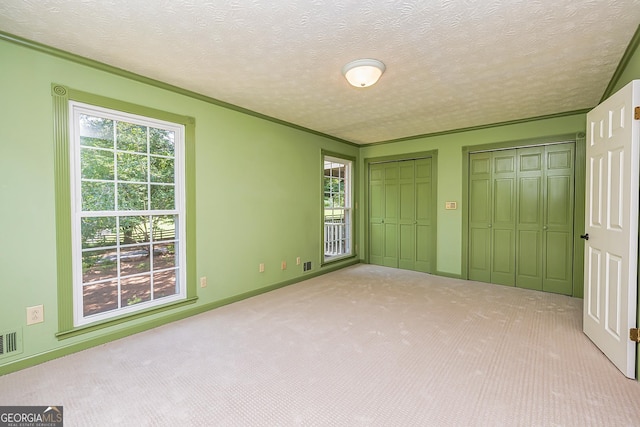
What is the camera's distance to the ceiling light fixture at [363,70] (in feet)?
8.20

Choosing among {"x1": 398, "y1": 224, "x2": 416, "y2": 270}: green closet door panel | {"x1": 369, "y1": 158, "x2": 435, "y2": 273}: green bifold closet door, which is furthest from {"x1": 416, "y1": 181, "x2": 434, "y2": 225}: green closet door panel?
{"x1": 398, "y1": 224, "x2": 416, "y2": 270}: green closet door panel

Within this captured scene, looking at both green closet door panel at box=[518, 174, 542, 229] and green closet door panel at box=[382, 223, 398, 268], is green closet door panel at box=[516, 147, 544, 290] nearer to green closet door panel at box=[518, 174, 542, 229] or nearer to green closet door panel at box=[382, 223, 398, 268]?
green closet door panel at box=[518, 174, 542, 229]

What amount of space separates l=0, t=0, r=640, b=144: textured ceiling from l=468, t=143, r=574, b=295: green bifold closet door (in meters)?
1.02

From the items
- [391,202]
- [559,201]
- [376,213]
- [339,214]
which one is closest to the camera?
[559,201]

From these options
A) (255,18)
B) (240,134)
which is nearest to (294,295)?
(240,134)

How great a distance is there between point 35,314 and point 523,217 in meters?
5.78

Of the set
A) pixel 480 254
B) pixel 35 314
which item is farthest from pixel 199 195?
pixel 480 254

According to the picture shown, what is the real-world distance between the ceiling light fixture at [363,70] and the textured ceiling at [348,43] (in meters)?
0.07

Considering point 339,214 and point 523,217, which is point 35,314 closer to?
point 339,214

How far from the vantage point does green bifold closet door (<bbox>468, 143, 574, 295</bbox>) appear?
13.3 ft

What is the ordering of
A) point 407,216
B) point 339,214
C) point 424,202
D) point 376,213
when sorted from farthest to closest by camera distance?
1. point 376,213
2. point 339,214
3. point 407,216
4. point 424,202

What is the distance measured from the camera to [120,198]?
2795 millimetres

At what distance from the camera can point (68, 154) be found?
2.44 metres

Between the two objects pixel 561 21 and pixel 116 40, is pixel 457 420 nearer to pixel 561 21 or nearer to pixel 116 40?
pixel 561 21
